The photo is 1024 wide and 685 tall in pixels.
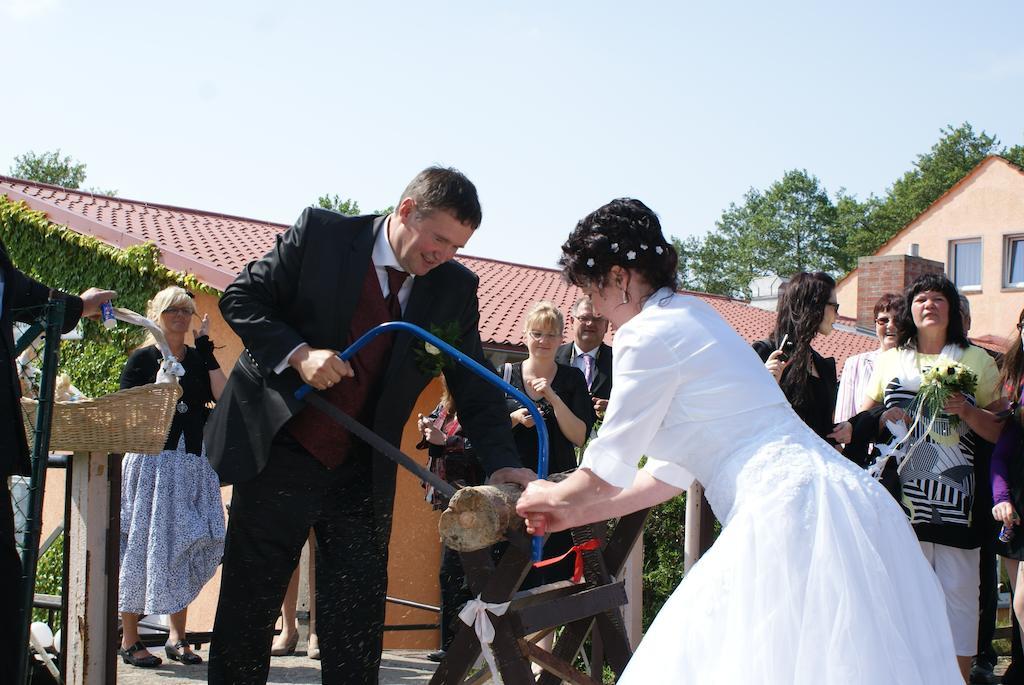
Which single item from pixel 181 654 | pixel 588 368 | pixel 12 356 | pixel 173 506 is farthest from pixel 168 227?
pixel 12 356

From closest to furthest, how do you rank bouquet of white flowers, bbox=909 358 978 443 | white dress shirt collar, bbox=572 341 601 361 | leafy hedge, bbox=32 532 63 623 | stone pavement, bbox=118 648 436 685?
bouquet of white flowers, bbox=909 358 978 443
stone pavement, bbox=118 648 436 685
white dress shirt collar, bbox=572 341 601 361
leafy hedge, bbox=32 532 63 623

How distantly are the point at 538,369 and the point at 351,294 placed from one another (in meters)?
2.37

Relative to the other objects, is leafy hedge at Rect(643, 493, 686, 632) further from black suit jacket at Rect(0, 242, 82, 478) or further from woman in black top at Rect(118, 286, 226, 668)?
black suit jacket at Rect(0, 242, 82, 478)

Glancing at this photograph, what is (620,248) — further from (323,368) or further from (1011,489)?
(1011,489)

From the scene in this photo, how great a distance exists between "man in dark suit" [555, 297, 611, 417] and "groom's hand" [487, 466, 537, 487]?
2584 mm

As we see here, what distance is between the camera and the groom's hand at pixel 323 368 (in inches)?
150

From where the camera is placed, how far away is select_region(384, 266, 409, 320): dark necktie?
4287 millimetres

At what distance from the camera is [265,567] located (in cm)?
400

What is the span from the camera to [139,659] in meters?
6.25

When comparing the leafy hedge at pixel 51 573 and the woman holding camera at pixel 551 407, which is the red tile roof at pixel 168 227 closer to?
the leafy hedge at pixel 51 573

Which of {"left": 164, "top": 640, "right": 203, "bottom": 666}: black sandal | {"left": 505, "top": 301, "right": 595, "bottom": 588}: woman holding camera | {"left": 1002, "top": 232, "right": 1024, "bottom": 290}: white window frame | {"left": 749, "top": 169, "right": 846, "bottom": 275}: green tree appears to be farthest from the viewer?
{"left": 749, "top": 169, "right": 846, "bottom": 275}: green tree

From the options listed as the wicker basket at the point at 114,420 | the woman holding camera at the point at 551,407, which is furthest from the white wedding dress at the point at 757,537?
the woman holding camera at the point at 551,407

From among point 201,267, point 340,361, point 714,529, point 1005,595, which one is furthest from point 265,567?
point 201,267

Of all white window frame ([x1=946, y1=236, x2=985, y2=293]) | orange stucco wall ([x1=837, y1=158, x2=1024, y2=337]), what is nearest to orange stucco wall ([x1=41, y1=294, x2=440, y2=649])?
orange stucco wall ([x1=837, y1=158, x2=1024, y2=337])
